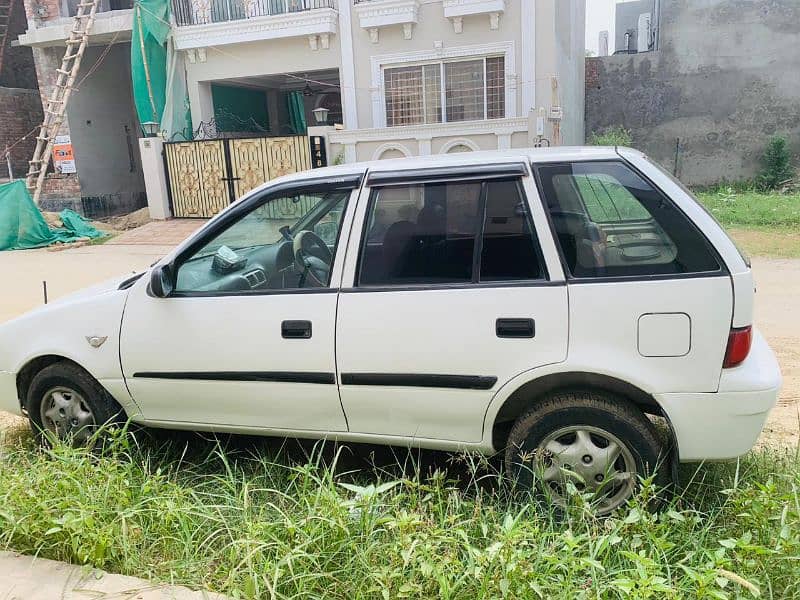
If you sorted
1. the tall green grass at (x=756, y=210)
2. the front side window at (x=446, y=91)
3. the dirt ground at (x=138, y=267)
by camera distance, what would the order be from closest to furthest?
the dirt ground at (x=138, y=267)
the tall green grass at (x=756, y=210)
the front side window at (x=446, y=91)

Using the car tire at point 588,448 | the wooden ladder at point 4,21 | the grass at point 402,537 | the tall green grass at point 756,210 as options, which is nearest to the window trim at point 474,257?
Answer: the car tire at point 588,448

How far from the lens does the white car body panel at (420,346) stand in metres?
2.87

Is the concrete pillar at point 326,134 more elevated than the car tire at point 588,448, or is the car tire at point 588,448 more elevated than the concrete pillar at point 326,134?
the concrete pillar at point 326,134

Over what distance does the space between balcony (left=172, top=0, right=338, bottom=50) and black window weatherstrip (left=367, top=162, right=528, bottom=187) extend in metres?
12.6

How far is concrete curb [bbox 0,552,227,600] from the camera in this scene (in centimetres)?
265

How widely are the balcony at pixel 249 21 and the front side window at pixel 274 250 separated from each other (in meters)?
12.2

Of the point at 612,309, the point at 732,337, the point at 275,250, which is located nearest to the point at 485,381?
the point at 612,309

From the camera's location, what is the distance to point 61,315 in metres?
3.82

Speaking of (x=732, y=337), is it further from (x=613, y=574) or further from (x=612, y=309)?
(x=613, y=574)

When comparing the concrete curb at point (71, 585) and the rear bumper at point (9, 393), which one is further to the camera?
the rear bumper at point (9, 393)

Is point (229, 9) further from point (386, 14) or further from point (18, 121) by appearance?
point (18, 121)

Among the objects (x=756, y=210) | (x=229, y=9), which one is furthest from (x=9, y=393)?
(x=229, y=9)

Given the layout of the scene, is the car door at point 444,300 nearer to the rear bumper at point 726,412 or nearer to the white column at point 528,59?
the rear bumper at point 726,412

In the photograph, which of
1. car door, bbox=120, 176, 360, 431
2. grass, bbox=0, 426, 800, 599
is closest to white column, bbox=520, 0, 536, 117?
car door, bbox=120, 176, 360, 431
